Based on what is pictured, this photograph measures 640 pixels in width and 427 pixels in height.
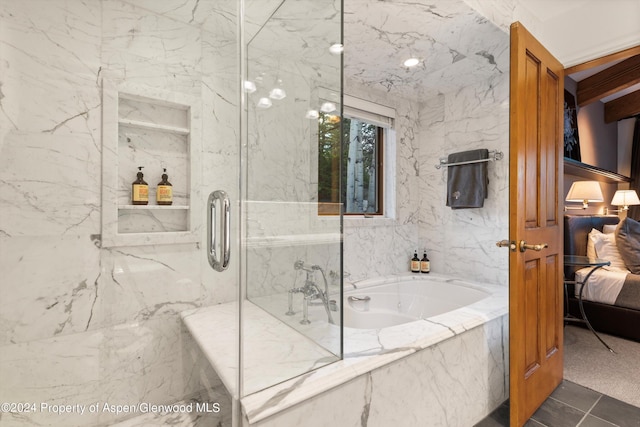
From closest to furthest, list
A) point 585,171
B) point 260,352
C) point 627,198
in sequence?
point 260,352 → point 585,171 → point 627,198

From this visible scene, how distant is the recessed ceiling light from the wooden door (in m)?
0.78

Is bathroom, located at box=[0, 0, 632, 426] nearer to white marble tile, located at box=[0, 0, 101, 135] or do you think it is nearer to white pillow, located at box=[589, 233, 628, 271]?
white marble tile, located at box=[0, 0, 101, 135]

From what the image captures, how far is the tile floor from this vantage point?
163 centimetres

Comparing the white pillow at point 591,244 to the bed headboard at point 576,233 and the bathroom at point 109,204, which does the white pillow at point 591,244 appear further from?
the bathroom at point 109,204

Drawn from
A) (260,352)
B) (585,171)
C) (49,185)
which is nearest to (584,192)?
(585,171)

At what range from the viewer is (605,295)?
2762 mm

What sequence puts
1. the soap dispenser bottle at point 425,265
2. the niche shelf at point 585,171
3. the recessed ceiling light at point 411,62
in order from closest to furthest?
1. the recessed ceiling light at point 411,62
2. the soap dispenser bottle at point 425,265
3. the niche shelf at point 585,171

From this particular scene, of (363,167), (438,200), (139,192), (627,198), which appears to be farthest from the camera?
(627,198)

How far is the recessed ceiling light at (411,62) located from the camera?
7.45 feet

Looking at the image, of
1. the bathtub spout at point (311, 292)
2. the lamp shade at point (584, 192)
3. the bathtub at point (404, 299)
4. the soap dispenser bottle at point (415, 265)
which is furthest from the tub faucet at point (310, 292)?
the lamp shade at point (584, 192)

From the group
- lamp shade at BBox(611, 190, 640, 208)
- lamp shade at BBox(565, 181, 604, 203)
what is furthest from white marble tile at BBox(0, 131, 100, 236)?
lamp shade at BBox(611, 190, 640, 208)

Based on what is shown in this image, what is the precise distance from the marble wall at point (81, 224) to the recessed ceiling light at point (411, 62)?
1308 mm

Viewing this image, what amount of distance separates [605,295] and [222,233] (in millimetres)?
3431

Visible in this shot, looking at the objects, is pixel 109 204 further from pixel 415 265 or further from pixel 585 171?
pixel 585 171
